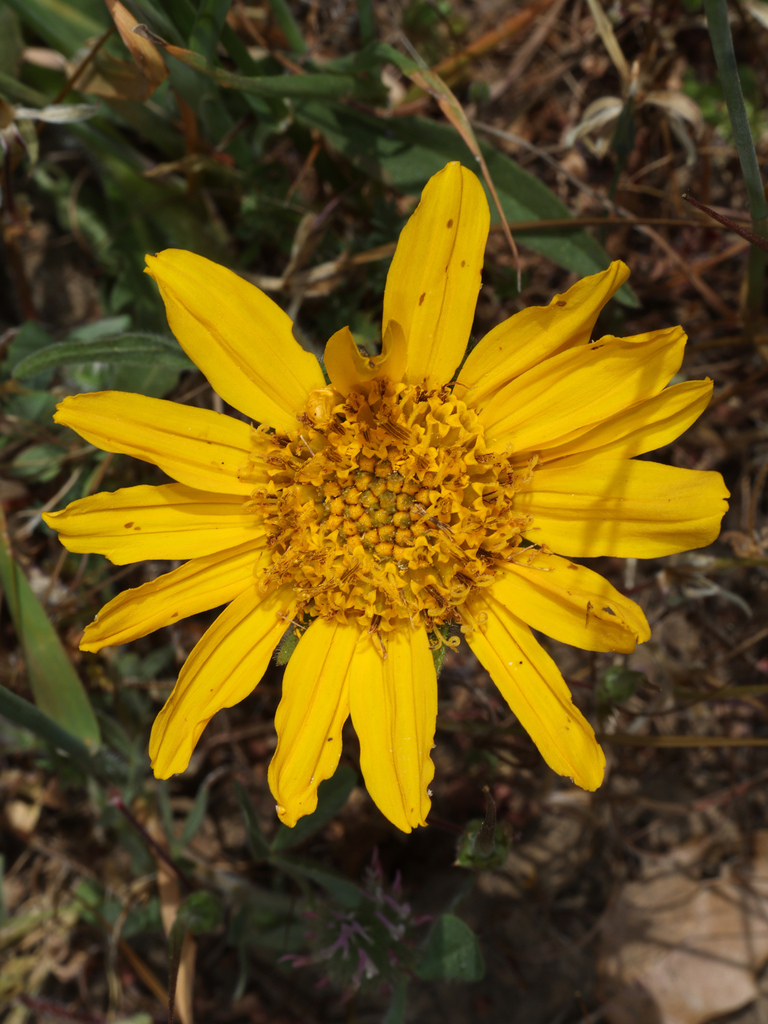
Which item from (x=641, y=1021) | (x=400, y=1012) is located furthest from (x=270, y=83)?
(x=641, y=1021)

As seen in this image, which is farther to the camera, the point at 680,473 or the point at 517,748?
the point at 517,748

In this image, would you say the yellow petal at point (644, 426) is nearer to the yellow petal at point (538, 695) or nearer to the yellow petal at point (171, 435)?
the yellow petal at point (538, 695)

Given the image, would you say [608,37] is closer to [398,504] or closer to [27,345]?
[398,504]

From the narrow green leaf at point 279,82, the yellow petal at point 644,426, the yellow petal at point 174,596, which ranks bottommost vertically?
the yellow petal at point 174,596

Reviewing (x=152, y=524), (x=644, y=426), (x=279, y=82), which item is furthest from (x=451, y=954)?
(x=279, y=82)

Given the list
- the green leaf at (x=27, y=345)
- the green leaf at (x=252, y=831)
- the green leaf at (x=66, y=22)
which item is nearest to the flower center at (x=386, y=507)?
the green leaf at (x=252, y=831)

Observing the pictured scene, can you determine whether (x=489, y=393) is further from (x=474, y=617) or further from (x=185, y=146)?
(x=185, y=146)
